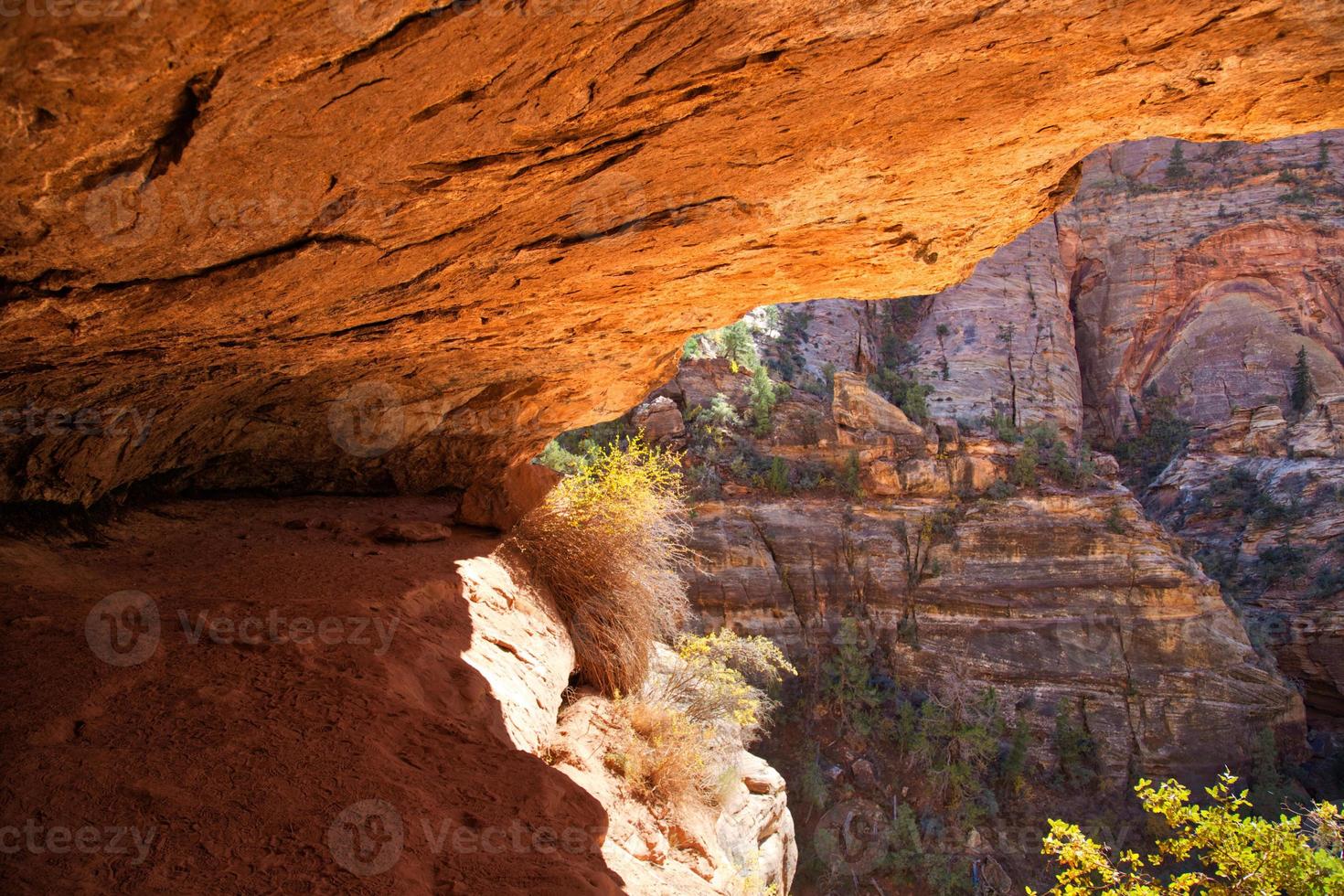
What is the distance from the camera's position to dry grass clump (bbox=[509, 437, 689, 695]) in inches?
291

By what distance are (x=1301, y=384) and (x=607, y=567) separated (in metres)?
39.6

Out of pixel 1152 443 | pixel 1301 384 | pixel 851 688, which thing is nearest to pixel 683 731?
pixel 851 688

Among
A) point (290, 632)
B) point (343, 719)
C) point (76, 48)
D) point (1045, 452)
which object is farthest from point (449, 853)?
point (1045, 452)

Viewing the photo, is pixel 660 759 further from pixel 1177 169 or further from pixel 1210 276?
pixel 1177 169

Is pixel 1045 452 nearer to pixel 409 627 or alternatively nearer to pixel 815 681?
pixel 815 681

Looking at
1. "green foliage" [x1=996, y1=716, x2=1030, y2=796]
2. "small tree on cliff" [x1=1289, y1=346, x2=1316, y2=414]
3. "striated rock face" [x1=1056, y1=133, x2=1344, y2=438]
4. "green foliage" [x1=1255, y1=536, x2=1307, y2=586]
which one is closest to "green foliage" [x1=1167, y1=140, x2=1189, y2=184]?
"striated rock face" [x1=1056, y1=133, x2=1344, y2=438]

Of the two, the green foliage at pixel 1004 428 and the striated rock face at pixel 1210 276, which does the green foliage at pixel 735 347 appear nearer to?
the green foliage at pixel 1004 428

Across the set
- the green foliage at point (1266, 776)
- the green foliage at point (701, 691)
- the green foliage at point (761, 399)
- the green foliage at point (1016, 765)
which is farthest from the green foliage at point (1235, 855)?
the green foliage at point (761, 399)

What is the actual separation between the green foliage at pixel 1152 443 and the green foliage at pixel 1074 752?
16.7 m

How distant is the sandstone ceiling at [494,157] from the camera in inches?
115

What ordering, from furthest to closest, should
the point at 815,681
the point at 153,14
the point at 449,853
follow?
the point at 815,681, the point at 449,853, the point at 153,14

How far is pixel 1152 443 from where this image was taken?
A: 36.6 meters

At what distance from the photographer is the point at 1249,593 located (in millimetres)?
28078

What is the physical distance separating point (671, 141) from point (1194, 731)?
26.9 meters
